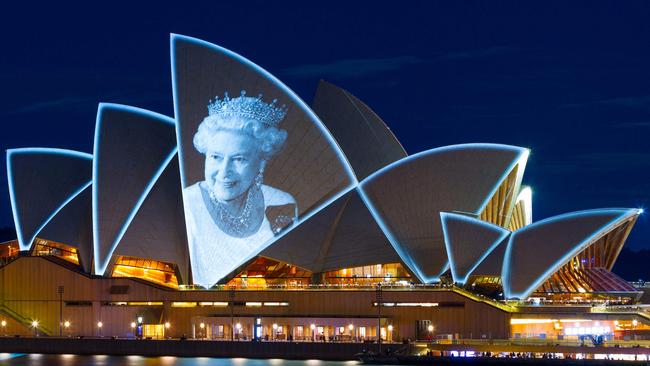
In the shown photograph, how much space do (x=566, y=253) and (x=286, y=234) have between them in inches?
559

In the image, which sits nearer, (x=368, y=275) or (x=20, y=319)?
(x=368, y=275)

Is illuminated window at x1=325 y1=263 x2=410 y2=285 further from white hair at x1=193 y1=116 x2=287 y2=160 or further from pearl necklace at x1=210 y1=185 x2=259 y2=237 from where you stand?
white hair at x1=193 y1=116 x2=287 y2=160

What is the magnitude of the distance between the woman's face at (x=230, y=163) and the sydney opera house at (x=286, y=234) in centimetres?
9

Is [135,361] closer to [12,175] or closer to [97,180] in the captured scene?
[97,180]

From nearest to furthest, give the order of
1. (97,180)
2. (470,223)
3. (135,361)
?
1. (135,361)
2. (470,223)
3. (97,180)

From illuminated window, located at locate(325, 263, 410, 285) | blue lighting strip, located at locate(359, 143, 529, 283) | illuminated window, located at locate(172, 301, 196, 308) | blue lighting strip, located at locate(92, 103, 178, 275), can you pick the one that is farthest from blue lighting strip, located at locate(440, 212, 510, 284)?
blue lighting strip, located at locate(92, 103, 178, 275)

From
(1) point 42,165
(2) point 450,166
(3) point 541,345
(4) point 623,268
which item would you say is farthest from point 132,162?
(4) point 623,268

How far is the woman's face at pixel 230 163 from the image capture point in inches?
2544

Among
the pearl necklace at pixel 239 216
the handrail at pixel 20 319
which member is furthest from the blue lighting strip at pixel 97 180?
the handrail at pixel 20 319

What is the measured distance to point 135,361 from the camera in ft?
187

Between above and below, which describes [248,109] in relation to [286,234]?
above

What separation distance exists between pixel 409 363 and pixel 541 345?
231 inches

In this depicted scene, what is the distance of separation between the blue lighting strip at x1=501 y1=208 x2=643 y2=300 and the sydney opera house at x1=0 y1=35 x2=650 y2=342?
0.28 feet

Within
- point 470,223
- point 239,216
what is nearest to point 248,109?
point 239,216
